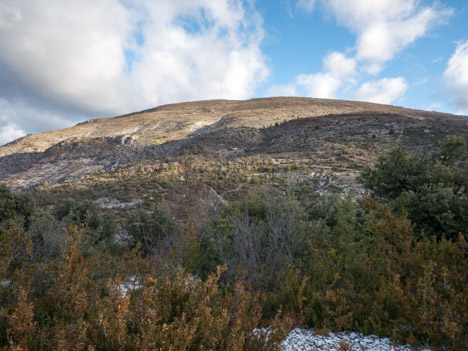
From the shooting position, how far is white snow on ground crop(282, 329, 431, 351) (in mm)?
3061

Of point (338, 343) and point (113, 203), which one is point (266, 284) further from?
point (113, 203)

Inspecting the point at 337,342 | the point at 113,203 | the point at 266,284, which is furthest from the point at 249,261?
the point at 113,203

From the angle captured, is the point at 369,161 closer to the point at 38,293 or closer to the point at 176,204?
the point at 176,204

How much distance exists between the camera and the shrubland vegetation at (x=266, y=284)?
2322mm

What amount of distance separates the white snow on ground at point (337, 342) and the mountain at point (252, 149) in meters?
11.6

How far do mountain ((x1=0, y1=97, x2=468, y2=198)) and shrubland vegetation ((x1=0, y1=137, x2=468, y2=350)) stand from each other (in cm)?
877

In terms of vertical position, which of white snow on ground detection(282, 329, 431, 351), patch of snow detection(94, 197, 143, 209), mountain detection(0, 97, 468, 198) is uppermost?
mountain detection(0, 97, 468, 198)

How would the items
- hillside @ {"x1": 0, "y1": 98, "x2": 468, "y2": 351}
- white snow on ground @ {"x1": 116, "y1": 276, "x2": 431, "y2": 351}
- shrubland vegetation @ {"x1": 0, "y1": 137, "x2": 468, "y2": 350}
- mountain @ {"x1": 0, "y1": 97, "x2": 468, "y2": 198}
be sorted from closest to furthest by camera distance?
shrubland vegetation @ {"x1": 0, "y1": 137, "x2": 468, "y2": 350}
hillside @ {"x1": 0, "y1": 98, "x2": 468, "y2": 351}
white snow on ground @ {"x1": 116, "y1": 276, "x2": 431, "y2": 351}
mountain @ {"x1": 0, "y1": 97, "x2": 468, "y2": 198}

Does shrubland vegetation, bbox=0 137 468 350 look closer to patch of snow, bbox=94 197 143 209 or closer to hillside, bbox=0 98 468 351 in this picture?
hillside, bbox=0 98 468 351

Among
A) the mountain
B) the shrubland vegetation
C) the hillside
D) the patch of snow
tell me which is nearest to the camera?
the shrubland vegetation

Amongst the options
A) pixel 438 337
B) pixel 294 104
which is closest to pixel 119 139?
pixel 294 104

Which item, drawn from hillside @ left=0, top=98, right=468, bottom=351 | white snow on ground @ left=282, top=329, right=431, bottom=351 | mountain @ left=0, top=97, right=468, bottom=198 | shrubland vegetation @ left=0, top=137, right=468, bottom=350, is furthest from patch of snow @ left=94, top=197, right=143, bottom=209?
white snow on ground @ left=282, top=329, right=431, bottom=351

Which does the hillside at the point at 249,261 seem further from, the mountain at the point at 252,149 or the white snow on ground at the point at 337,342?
the mountain at the point at 252,149

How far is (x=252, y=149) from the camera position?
1247 inches
